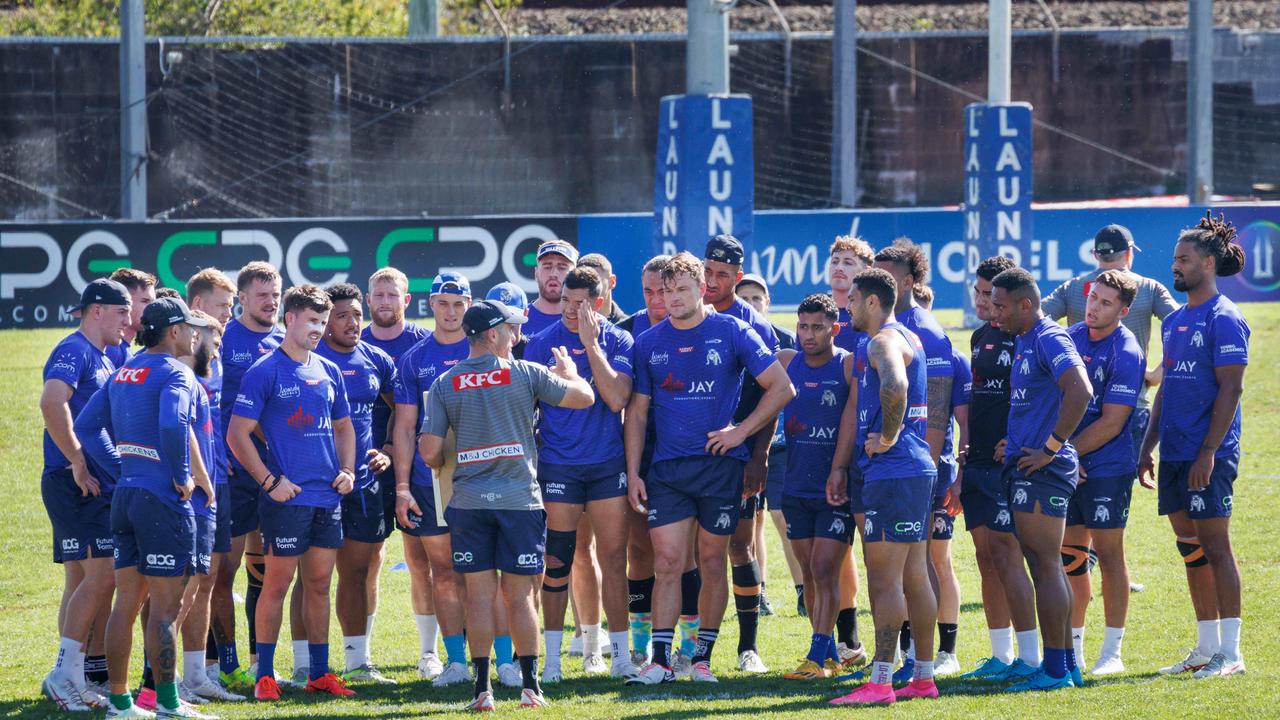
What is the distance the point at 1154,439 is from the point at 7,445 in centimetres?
1159

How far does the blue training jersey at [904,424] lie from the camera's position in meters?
7.58

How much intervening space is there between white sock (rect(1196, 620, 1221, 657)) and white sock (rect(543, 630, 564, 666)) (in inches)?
134

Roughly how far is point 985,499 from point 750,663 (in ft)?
5.16

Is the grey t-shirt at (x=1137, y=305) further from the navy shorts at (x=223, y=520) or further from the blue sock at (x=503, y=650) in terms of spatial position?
the navy shorts at (x=223, y=520)

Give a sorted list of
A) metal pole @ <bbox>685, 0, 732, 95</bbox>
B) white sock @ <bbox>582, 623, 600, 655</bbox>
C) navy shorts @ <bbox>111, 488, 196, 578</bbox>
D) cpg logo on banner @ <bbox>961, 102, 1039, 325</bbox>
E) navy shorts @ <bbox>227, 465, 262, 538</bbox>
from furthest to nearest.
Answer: cpg logo on banner @ <bbox>961, 102, 1039, 325</bbox> → metal pole @ <bbox>685, 0, 732, 95</bbox> → white sock @ <bbox>582, 623, 600, 655</bbox> → navy shorts @ <bbox>227, 465, 262, 538</bbox> → navy shorts @ <bbox>111, 488, 196, 578</bbox>

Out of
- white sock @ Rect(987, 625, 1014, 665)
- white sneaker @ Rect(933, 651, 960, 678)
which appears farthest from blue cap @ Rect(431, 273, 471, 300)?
white sock @ Rect(987, 625, 1014, 665)

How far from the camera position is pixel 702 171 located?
45.8 ft

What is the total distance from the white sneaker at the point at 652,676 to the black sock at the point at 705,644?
0.19m

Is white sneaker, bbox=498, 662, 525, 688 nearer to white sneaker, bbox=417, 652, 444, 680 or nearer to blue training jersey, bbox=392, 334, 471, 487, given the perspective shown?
white sneaker, bbox=417, 652, 444, 680

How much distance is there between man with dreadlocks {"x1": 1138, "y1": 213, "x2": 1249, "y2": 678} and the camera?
26.2 feet

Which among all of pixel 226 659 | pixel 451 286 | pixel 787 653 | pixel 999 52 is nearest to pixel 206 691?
pixel 226 659

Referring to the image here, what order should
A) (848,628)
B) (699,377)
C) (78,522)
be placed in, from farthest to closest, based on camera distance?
(848,628) → (699,377) → (78,522)

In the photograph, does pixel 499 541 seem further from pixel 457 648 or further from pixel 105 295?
pixel 105 295

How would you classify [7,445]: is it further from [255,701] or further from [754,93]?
[754,93]
